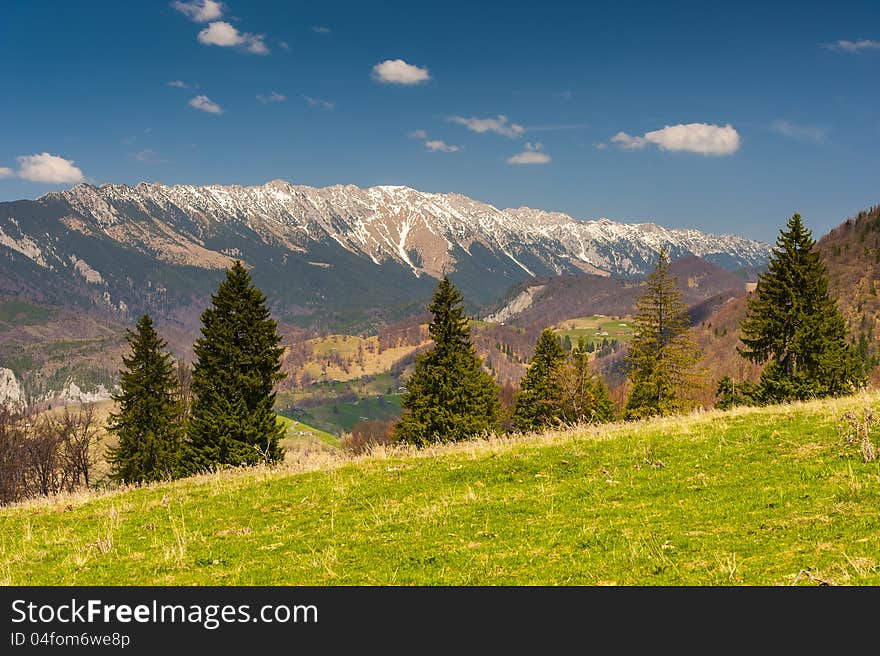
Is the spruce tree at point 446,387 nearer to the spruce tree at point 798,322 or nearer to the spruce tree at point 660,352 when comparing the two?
the spruce tree at point 660,352

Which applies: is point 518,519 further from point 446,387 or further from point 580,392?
point 580,392

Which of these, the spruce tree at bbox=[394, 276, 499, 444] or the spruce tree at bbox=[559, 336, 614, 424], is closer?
the spruce tree at bbox=[394, 276, 499, 444]

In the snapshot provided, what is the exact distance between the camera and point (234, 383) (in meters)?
43.5

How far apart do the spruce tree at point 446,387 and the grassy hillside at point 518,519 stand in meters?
36.4

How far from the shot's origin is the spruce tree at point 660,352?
173 feet

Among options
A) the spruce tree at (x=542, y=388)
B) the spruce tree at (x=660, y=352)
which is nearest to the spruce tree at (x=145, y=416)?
the spruce tree at (x=542, y=388)

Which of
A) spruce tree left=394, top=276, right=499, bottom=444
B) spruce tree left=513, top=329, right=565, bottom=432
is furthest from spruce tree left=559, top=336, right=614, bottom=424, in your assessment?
spruce tree left=394, top=276, right=499, bottom=444

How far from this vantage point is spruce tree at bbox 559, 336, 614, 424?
2472 inches

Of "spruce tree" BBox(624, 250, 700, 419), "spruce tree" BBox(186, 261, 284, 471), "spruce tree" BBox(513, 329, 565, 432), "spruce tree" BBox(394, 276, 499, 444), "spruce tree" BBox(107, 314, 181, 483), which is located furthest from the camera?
"spruce tree" BBox(513, 329, 565, 432)

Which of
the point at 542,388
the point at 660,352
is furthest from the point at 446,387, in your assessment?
the point at 660,352

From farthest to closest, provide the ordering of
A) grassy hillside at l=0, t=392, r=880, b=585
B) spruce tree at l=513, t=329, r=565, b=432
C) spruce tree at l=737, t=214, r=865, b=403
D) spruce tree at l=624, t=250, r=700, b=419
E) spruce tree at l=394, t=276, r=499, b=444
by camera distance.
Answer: spruce tree at l=513, t=329, r=565, b=432, spruce tree at l=394, t=276, r=499, b=444, spruce tree at l=624, t=250, r=700, b=419, spruce tree at l=737, t=214, r=865, b=403, grassy hillside at l=0, t=392, r=880, b=585

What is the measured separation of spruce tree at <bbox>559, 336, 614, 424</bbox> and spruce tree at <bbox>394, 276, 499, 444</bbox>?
1016 centimetres

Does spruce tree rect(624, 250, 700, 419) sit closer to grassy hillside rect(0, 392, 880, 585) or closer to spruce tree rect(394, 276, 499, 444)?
spruce tree rect(394, 276, 499, 444)
